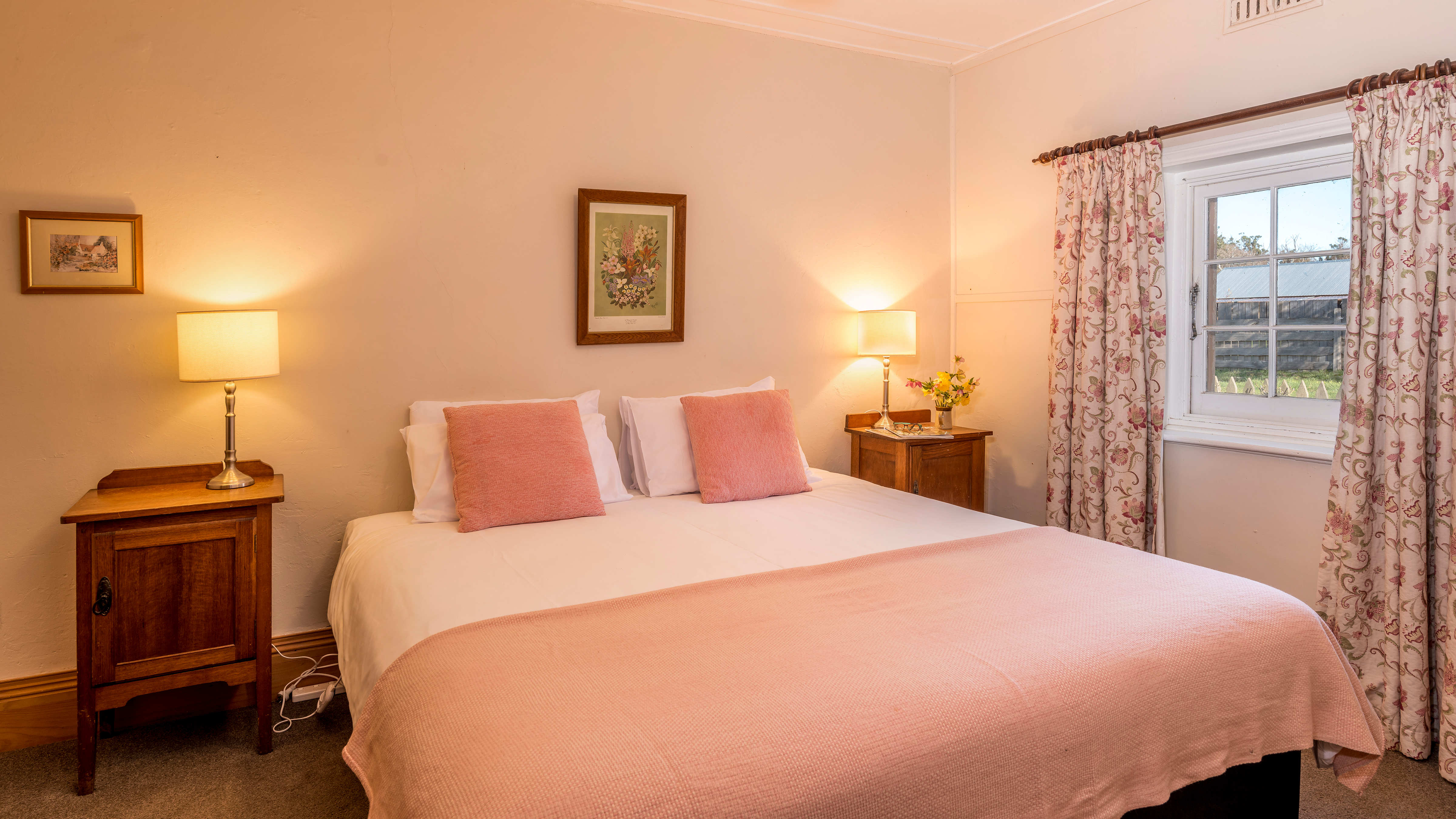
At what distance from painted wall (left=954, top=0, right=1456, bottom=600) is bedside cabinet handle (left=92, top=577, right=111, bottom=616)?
11.8 feet

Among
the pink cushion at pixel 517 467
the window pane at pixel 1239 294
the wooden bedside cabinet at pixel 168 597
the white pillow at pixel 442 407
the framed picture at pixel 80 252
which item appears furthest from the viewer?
the window pane at pixel 1239 294

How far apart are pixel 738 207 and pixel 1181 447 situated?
2078 mm

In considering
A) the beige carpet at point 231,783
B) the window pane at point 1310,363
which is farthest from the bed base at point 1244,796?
the window pane at point 1310,363

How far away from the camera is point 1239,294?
3.24 m

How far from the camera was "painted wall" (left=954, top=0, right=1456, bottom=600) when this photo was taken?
280 centimetres

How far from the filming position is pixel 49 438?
2.63m

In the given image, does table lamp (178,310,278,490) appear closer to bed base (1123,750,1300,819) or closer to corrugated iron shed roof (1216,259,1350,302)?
bed base (1123,750,1300,819)

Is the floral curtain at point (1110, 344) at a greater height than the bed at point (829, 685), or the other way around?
the floral curtain at point (1110, 344)

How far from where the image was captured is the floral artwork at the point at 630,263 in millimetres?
3418

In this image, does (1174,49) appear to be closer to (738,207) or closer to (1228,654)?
(738,207)

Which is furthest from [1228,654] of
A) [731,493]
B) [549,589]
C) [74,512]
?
[74,512]

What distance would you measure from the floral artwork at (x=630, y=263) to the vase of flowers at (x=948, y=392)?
4.70 feet

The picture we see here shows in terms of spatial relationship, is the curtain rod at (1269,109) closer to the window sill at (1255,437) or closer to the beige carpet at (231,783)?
the window sill at (1255,437)

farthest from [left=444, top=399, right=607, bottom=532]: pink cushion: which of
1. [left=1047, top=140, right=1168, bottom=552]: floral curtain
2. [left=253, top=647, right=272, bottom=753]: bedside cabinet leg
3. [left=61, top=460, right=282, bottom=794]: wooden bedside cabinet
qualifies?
[left=1047, top=140, right=1168, bottom=552]: floral curtain
